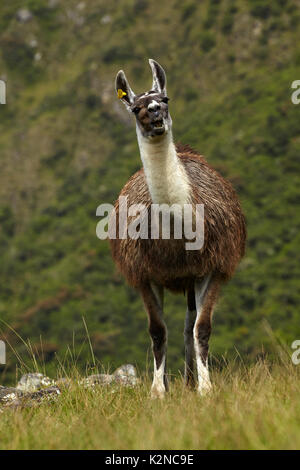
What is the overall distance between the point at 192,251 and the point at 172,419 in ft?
7.93

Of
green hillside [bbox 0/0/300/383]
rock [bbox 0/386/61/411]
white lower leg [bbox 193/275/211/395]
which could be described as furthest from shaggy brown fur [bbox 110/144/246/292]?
green hillside [bbox 0/0/300/383]

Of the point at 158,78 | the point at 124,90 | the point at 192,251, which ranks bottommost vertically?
the point at 192,251

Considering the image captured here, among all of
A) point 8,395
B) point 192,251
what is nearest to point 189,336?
point 192,251

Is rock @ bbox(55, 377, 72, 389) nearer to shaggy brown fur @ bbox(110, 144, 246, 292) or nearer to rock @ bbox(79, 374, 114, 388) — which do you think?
rock @ bbox(79, 374, 114, 388)

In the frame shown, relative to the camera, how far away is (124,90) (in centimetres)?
758

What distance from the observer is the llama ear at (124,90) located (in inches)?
296

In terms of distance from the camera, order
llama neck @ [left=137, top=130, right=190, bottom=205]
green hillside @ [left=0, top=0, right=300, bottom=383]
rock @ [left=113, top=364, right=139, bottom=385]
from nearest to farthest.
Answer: llama neck @ [left=137, top=130, right=190, bottom=205] → rock @ [left=113, top=364, right=139, bottom=385] → green hillside @ [left=0, top=0, right=300, bottom=383]

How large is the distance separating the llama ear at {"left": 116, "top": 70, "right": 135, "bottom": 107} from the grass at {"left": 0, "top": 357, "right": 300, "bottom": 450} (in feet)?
8.41

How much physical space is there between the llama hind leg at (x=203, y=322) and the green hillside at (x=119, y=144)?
2644 centimetres

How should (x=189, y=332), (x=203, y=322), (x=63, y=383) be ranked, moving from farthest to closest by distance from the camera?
(x=189, y=332) → (x=203, y=322) → (x=63, y=383)

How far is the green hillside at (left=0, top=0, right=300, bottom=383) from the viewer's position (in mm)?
44812

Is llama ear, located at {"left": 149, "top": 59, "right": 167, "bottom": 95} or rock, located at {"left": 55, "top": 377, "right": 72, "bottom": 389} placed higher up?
llama ear, located at {"left": 149, "top": 59, "right": 167, "bottom": 95}

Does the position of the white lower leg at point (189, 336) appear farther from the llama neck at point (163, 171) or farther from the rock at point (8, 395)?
the rock at point (8, 395)

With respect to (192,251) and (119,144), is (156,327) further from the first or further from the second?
(119,144)
